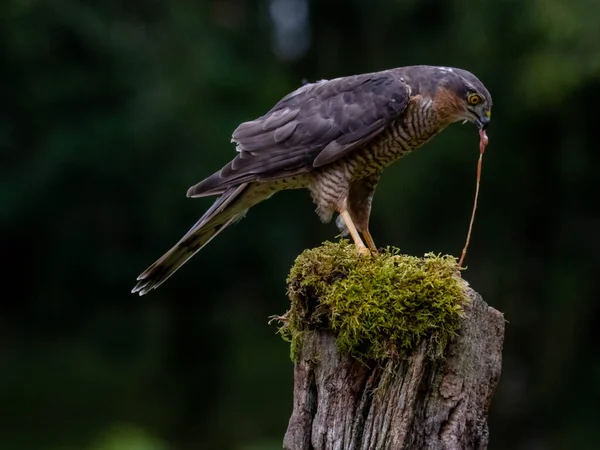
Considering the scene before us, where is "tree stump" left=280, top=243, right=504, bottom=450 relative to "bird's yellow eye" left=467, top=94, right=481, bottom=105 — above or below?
below

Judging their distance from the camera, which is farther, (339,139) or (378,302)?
(339,139)

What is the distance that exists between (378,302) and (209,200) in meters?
5.66

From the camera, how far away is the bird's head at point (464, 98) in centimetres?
444

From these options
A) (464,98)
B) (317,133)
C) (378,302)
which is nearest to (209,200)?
(317,133)

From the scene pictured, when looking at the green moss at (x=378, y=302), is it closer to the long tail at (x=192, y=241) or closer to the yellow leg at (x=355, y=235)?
the yellow leg at (x=355, y=235)

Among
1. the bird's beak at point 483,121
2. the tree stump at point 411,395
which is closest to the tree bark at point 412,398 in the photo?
the tree stump at point 411,395

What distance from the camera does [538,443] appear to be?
10.1 m

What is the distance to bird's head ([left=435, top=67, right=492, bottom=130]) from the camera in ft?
14.6

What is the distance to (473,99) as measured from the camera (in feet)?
14.6

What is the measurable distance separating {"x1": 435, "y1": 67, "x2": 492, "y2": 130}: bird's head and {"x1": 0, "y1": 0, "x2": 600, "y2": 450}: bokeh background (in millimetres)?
3932

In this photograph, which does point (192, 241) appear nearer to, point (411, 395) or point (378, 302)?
point (378, 302)

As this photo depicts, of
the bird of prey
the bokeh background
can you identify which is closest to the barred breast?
the bird of prey

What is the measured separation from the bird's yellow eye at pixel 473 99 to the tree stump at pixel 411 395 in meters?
1.42

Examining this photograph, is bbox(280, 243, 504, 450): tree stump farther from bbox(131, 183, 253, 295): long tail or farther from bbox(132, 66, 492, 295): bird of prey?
bbox(131, 183, 253, 295): long tail
